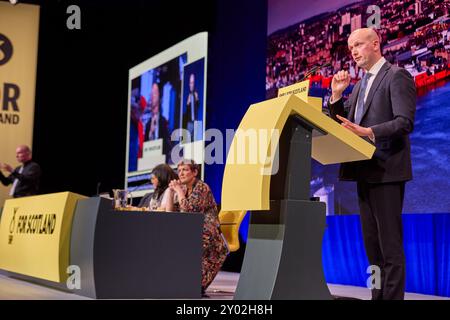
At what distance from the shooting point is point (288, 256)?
2316 mm

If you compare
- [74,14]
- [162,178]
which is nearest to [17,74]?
[74,14]

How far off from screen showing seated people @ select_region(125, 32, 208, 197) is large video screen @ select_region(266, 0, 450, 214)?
152 centimetres

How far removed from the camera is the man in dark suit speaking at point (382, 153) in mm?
2619

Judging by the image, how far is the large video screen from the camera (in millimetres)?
4594

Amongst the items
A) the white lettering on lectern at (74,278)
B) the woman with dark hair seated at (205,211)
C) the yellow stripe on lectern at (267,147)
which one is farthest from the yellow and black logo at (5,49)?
the yellow stripe on lectern at (267,147)

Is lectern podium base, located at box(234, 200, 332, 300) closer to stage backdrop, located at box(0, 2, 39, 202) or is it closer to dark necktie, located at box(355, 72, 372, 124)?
dark necktie, located at box(355, 72, 372, 124)

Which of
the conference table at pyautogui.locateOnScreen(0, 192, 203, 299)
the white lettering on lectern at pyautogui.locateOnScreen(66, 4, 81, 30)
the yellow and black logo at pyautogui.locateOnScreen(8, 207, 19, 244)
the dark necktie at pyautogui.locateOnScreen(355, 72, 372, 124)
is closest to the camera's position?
the dark necktie at pyautogui.locateOnScreen(355, 72, 372, 124)

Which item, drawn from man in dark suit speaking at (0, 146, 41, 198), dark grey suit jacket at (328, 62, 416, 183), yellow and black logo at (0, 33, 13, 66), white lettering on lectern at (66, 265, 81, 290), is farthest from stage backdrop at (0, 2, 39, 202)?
dark grey suit jacket at (328, 62, 416, 183)

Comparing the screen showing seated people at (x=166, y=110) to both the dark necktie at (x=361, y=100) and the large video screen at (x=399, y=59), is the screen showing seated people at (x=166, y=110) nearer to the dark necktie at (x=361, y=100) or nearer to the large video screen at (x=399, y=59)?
the large video screen at (x=399, y=59)

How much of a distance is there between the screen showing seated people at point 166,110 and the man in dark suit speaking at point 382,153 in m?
4.44

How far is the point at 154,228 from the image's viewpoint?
3938 millimetres

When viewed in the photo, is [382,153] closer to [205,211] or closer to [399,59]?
[205,211]

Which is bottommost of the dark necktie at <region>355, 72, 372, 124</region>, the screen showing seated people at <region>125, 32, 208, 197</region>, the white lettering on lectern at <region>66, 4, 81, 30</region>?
the dark necktie at <region>355, 72, 372, 124</region>

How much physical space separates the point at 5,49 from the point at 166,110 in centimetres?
283
